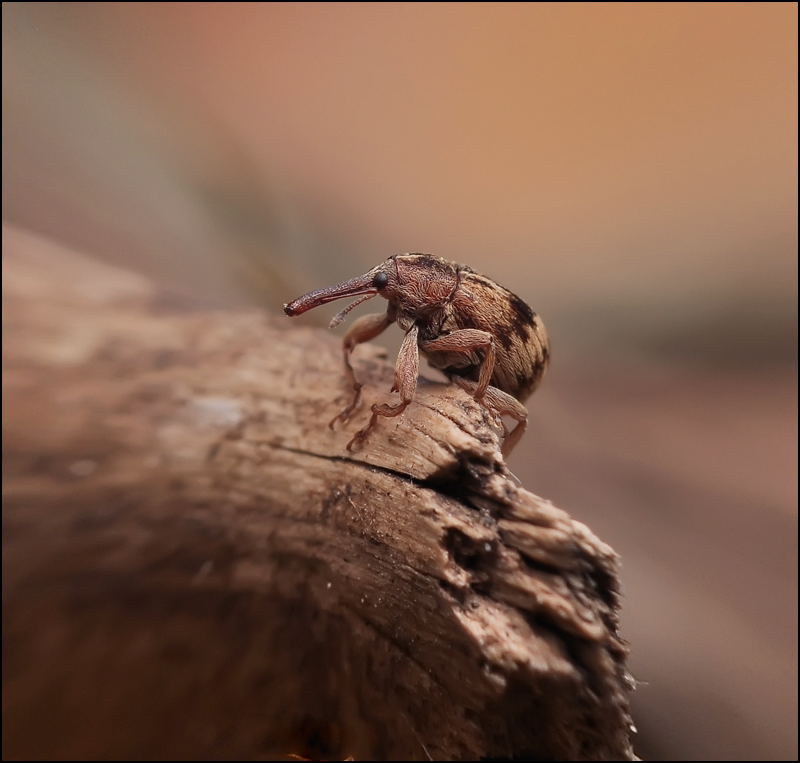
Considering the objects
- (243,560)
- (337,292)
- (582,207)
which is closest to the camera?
(243,560)

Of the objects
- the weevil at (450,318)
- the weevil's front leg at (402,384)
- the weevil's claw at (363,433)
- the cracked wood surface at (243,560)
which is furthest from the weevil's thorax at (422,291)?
the weevil's claw at (363,433)

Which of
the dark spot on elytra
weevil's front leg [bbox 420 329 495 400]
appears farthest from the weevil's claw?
the dark spot on elytra

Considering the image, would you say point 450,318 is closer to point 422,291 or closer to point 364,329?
point 422,291

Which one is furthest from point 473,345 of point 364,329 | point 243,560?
point 243,560

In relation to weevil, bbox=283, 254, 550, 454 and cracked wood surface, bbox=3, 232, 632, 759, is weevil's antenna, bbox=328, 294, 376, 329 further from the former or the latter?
cracked wood surface, bbox=3, 232, 632, 759

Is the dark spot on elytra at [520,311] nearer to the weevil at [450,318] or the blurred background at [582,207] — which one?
the weevil at [450,318]

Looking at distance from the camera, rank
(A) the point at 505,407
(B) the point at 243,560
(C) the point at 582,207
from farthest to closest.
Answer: (C) the point at 582,207, (A) the point at 505,407, (B) the point at 243,560
